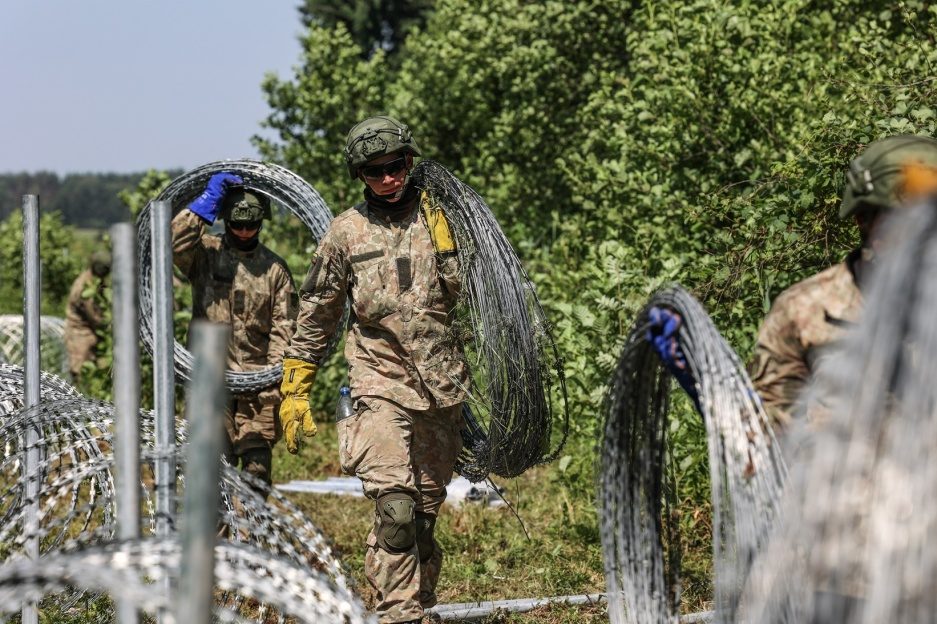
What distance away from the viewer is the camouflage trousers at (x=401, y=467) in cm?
516

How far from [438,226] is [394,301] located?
1.33 feet

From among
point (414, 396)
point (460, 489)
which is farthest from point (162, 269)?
point (460, 489)

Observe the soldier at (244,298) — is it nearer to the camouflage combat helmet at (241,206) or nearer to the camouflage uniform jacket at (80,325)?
the camouflage combat helmet at (241,206)

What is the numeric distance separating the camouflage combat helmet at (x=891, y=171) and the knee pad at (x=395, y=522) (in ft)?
8.11

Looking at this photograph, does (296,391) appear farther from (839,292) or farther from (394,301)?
(839,292)

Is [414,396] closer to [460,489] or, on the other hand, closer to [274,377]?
[274,377]

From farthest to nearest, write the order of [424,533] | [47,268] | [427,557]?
[47,268] < [427,557] < [424,533]

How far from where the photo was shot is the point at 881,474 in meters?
2.35

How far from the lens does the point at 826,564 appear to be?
2.40 meters

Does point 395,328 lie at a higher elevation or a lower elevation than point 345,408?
higher

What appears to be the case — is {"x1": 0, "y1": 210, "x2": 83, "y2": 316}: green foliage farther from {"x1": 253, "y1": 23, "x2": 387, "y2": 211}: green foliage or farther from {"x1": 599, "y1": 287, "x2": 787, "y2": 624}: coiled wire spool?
{"x1": 599, "y1": 287, "x2": 787, "y2": 624}: coiled wire spool

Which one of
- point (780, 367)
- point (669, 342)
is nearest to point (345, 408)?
point (669, 342)

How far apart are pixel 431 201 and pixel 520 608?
1.93m

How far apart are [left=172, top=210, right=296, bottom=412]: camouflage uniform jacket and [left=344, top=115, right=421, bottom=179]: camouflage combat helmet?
188 centimetres
